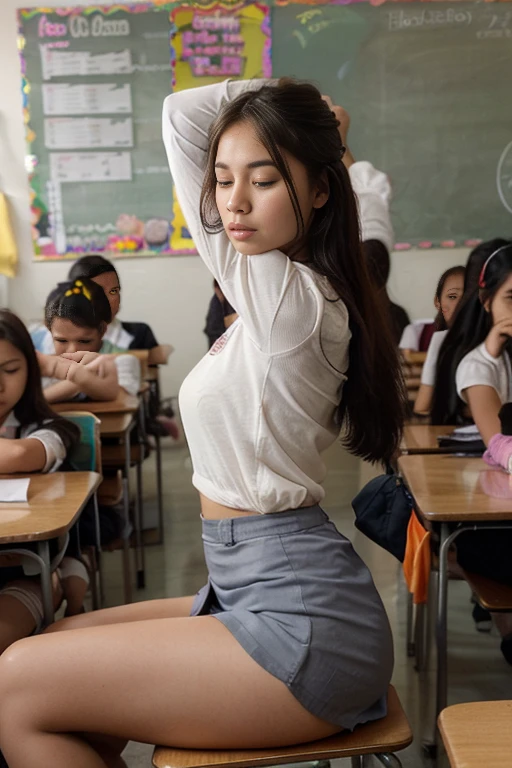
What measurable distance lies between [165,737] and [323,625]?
0.68ft

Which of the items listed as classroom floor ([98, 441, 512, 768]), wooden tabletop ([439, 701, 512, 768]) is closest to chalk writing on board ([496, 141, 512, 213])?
classroom floor ([98, 441, 512, 768])

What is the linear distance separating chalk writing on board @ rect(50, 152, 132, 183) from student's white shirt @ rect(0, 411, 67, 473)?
1219mm

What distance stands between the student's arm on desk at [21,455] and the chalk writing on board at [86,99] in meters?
1.26

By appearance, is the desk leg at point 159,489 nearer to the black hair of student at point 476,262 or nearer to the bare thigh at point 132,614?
the black hair of student at point 476,262

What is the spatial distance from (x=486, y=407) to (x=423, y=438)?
9.3 inches

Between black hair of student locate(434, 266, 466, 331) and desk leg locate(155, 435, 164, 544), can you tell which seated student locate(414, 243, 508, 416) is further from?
desk leg locate(155, 435, 164, 544)

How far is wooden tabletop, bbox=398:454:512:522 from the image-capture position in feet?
4.63

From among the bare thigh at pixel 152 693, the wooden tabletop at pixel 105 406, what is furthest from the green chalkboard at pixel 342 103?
the bare thigh at pixel 152 693

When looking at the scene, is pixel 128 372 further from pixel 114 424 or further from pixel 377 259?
pixel 377 259

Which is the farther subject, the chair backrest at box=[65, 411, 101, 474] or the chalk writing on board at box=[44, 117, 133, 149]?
the chalk writing on board at box=[44, 117, 133, 149]

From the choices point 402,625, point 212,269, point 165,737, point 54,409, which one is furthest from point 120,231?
point 165,737

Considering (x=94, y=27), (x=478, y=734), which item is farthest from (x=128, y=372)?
(x=94, y=27)

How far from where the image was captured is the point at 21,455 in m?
1.63

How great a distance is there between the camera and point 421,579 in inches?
64.5
